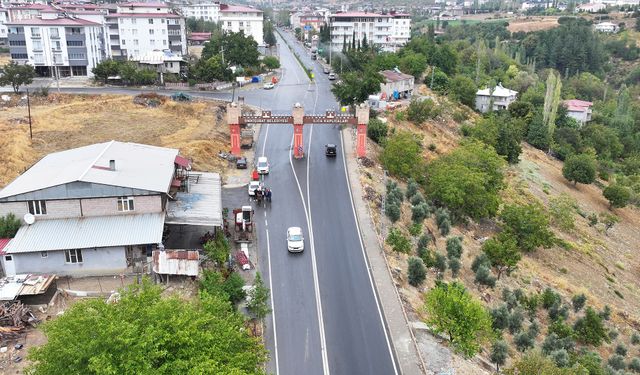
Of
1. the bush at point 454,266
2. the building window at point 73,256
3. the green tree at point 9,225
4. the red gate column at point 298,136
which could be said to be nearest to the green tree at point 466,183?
the bush at point 454,266

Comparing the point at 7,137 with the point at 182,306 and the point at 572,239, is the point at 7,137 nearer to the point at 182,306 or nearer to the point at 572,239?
the point at 182,306

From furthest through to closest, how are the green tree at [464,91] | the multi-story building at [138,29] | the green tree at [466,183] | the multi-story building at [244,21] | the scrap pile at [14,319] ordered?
the multi-story building at [244,21], the multi-story building at [138,29], the green tree at [464,91], the green tree at [466,183], the scrap pile at [14,319]

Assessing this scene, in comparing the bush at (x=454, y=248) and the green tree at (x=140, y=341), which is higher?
the green tree at (x=140, y=341)

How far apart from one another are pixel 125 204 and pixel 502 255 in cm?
3566

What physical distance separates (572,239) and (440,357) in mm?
43065

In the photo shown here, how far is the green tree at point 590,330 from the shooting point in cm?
4847

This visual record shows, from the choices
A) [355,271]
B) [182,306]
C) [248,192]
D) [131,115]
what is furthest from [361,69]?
[182,306]

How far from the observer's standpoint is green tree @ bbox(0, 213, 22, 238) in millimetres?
39906

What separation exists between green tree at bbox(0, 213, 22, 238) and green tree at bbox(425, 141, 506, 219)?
40889mm

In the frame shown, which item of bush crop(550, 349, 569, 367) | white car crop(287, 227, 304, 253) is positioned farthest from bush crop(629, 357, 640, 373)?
white car crop(287, 227, 304, 253)

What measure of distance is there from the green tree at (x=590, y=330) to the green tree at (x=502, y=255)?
8.40 meters

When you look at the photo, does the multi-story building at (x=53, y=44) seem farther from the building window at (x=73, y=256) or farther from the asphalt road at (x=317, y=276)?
the building window at (x=73, y=256)

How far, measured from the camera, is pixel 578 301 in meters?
53.1

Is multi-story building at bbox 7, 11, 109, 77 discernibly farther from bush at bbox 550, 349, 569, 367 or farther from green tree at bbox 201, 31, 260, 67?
bush at bbox 550, 349, 569, 367
